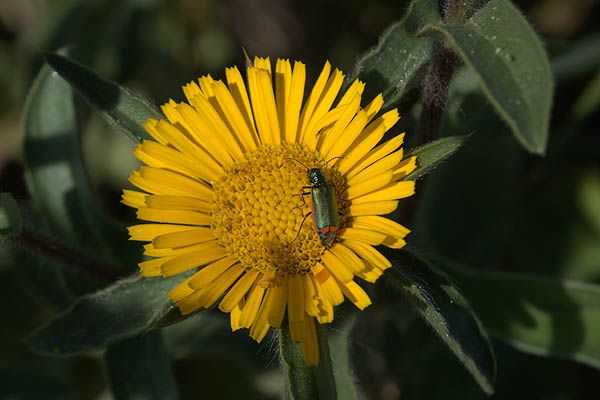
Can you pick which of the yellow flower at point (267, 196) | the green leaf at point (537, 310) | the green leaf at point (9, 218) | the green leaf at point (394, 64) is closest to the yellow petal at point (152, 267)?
the yellow flower at point (267, 196)

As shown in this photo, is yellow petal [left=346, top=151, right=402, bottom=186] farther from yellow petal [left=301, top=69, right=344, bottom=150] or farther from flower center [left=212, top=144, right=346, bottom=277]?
yellow petal [left=301, top=69, right=344, bottom=150]

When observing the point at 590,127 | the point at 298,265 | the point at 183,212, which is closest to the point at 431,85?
the point at 298,265

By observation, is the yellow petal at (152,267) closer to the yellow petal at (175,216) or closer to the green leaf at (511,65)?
the yellow petal at (175,216)

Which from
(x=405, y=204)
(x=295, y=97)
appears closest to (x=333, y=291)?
(x=295, y=97)

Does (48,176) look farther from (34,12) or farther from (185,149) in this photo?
(34,12)

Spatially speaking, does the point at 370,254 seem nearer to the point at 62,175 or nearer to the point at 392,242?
the point at 392,242

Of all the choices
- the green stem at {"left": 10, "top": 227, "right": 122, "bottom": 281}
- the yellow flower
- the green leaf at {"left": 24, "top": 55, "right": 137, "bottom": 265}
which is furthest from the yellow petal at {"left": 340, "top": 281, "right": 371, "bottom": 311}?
the green leaf at {"left": 24, "top": 55, "right": 137, "bottom": 265}
